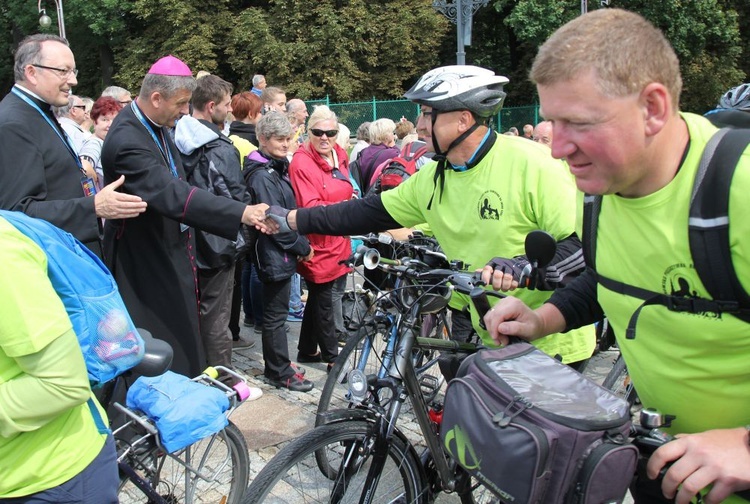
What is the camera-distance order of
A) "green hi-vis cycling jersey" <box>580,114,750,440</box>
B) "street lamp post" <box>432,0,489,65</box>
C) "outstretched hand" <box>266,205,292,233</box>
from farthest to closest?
"street lamp post" <box>432,0,489,65</box> < "outstretched hand" <box>266,205,292,233</box> < "green hi-vis cycling jersey" <box>580,114,750,440</box>

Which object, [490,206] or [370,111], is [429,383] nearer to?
[490,206]

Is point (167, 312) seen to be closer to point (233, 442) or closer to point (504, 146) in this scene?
point (233, 442)

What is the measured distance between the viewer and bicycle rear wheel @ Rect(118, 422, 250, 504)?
307cm

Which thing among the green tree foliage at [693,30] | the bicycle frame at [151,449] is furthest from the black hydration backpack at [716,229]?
the green tree foliage at [693,30]

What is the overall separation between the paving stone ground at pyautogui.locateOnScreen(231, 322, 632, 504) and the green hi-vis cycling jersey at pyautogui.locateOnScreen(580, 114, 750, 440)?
2.06 m

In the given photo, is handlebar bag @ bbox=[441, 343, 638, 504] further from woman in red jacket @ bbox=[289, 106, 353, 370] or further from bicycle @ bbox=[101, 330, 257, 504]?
woman in red jacket @ bbox=[289, 106, 353, 370]

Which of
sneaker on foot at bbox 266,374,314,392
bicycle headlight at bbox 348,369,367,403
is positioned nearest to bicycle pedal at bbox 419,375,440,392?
bicycle headlight at bbox 348,369,367,403

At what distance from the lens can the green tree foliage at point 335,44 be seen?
102 ft

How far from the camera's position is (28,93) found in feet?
12.3

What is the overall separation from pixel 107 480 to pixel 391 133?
230 inches

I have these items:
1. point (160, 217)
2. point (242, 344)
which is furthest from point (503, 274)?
point (242, 344)

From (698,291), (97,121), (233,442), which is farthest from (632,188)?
(97,121)

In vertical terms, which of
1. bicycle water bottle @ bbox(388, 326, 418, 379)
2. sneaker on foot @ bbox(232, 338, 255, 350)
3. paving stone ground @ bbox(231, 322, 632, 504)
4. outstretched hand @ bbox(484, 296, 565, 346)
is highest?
outstretched hand @ bbox(484, 296, 565, 346)

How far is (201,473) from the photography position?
10.8 feet
